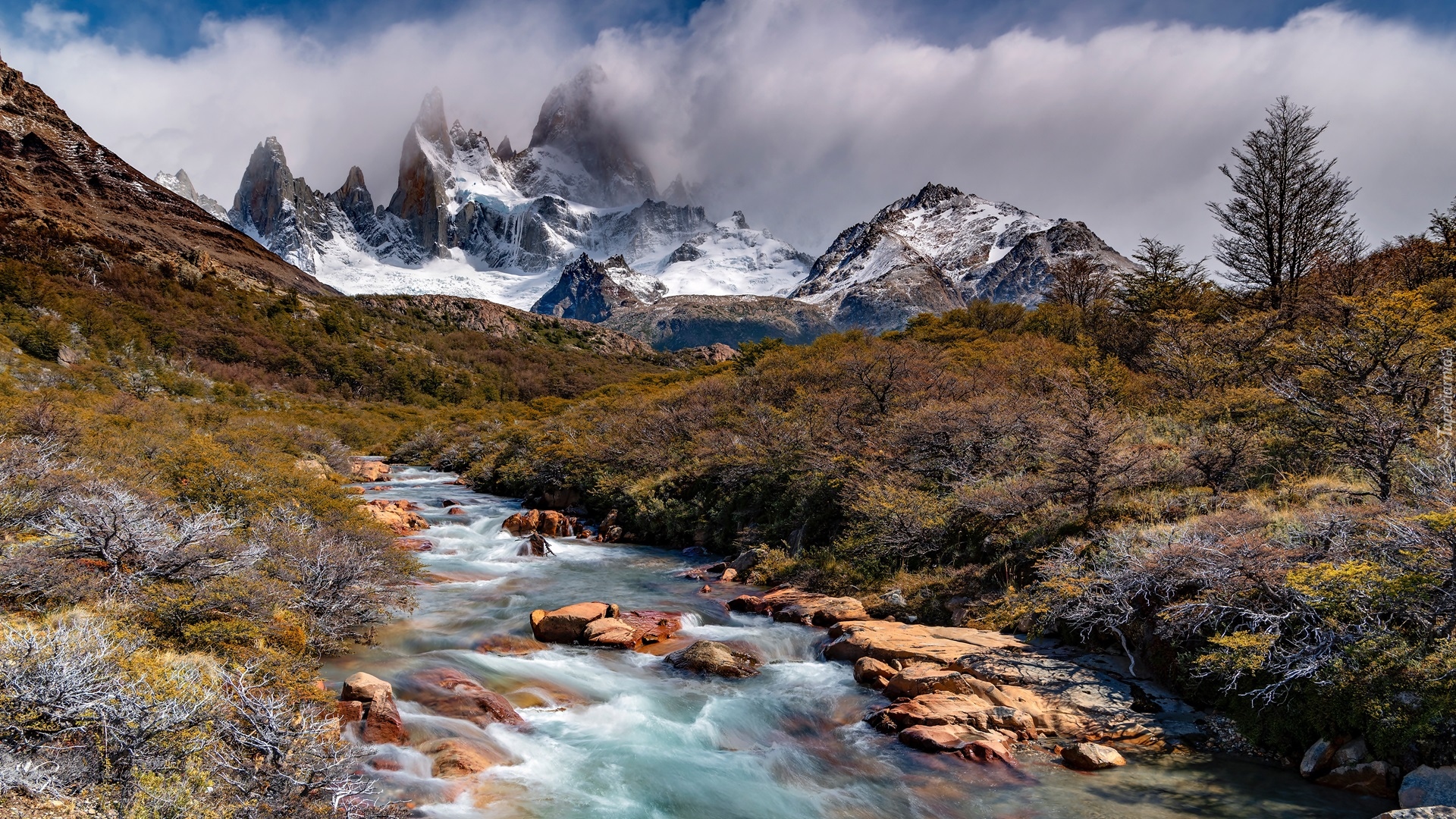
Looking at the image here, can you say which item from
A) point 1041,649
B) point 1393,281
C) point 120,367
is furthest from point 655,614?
point 120,367

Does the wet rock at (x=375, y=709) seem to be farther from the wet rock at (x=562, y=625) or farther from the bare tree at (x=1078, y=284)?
the bare tree at (x=1078, y=284)

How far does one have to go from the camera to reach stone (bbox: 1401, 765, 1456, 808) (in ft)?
20.1

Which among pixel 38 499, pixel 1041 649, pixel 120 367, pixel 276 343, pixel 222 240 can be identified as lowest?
pixel 1041 649

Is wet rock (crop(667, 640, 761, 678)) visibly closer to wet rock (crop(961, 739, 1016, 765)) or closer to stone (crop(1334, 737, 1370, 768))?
wet rock (crop(961, 739, 1016, 765))

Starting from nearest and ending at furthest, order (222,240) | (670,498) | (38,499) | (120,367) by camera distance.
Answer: (38,499) → (670,498) → (120,367) → (222,240)

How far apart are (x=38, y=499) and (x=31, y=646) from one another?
18.1ft

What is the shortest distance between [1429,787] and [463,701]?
1095cm

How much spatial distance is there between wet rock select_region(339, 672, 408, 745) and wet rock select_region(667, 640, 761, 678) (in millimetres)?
4635

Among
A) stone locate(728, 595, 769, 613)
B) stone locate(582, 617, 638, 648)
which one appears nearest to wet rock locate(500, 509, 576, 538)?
stone locate(728, 595, 769, 613)

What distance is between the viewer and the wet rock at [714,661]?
1130 cm

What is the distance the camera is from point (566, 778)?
787cm

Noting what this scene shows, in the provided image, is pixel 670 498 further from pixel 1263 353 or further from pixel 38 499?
pixel 1263 353

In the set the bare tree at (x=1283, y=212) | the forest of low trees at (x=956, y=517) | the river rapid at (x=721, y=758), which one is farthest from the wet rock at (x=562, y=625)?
the bare tree at (x=1283, y=212)

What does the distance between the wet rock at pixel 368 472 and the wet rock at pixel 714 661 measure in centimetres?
3019
